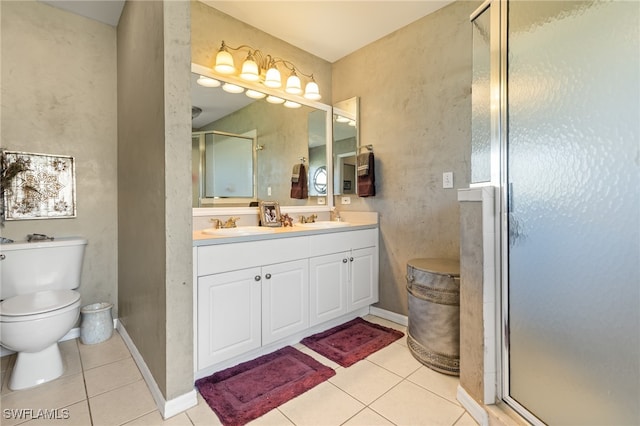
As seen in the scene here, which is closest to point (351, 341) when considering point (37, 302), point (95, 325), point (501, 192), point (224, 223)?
point (224, 223)

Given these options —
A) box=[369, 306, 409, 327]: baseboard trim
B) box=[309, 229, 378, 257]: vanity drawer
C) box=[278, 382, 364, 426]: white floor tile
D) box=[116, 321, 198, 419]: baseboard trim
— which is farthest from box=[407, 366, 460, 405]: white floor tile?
box=[116, 321, 198, 419]: baseboard trim

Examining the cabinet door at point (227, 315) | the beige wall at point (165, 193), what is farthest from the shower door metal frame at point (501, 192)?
the beige wall at point (165, 193)

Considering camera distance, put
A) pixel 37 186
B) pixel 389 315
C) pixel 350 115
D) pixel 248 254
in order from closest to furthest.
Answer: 1. pixel 248 254
2. pixel 37 186
3. pixel 389 315
4. pixel 350 115

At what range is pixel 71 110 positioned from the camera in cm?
217

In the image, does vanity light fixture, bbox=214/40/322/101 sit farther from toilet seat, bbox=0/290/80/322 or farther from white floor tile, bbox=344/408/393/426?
white floor tile, bbox=344/408/393/426

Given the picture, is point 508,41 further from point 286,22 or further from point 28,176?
point 28,176

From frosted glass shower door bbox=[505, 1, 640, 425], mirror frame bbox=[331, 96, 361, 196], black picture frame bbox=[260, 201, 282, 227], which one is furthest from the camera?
mirror frame bbox=[331, 96, 361, 196]

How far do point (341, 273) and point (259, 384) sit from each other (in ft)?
3.29

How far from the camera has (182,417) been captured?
4.51 ft

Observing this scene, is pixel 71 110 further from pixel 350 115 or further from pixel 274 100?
pixel 350 115

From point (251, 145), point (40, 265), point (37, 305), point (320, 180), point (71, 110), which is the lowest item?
point (37, 305)

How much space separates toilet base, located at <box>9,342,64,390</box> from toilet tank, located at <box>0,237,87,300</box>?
0.45 metres

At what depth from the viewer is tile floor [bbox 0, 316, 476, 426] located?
1.36m

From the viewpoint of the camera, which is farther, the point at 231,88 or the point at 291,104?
the point at 291,104
